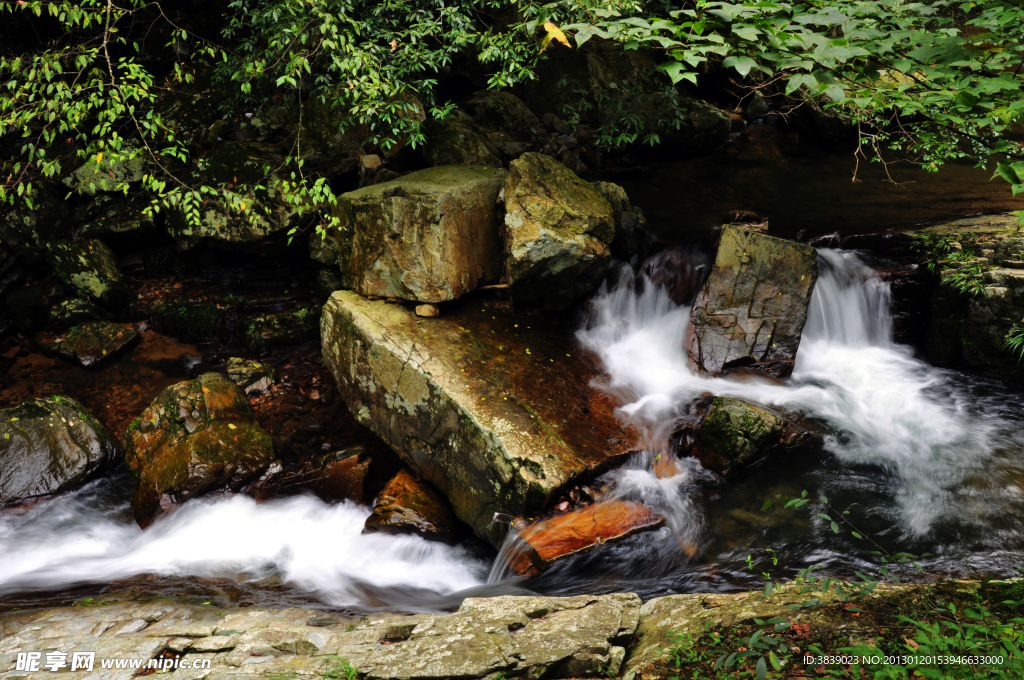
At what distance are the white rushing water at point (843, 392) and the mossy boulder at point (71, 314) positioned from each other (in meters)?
6.67

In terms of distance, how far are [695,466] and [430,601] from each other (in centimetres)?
278

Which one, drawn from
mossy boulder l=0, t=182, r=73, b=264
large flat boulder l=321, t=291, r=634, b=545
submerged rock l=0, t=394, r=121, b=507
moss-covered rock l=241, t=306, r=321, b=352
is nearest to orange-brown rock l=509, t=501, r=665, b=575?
large flat boulder l=321, t=291, r=634, b=545

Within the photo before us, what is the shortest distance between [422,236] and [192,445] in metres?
3.17

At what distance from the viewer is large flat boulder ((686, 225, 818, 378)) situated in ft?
21.0

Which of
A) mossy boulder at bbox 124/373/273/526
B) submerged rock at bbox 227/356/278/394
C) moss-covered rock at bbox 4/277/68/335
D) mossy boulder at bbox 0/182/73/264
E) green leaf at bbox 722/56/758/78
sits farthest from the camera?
mossy boulder at bbox 0/182/73/264

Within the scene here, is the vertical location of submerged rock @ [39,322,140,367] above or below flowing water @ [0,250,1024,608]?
above

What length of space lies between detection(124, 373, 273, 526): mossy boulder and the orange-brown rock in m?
3.03

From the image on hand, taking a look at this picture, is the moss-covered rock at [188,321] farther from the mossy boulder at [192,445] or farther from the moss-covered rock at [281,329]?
the mossy boulder at [192,445]

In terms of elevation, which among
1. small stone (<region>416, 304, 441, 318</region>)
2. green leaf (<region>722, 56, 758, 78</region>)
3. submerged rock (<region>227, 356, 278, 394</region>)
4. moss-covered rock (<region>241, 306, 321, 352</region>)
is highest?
green leaf (<region>722, 56, 758, 78</region>)

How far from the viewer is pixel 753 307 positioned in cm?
643

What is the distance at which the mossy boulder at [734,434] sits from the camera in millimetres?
5398

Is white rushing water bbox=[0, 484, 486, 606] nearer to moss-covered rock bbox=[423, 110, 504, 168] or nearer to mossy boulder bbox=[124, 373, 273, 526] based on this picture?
mossy boulder bbox=[124, 373, 273, 526]

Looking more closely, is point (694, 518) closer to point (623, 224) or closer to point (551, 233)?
point (551, 233)

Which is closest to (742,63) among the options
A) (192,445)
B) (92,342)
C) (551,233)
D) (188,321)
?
(551,233)
